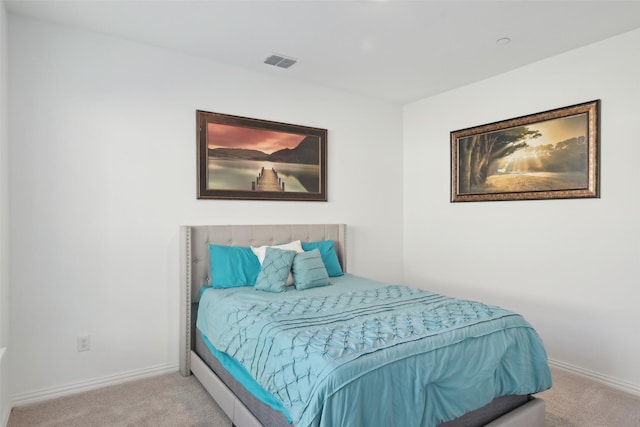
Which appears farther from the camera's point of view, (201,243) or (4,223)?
(201,243)

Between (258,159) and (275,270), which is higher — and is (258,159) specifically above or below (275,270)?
above

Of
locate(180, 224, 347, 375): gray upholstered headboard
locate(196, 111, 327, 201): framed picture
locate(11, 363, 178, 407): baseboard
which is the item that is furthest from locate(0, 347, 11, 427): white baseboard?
locate(196, 111, 327, 201): framed picture

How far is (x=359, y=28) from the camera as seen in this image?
2.80 meters

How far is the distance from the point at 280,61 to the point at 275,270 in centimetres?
183

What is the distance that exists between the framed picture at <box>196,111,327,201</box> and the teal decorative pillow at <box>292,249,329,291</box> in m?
0.81

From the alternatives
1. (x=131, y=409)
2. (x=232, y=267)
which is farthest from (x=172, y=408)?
(x=232, y=267)

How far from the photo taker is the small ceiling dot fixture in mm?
3303

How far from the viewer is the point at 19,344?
2.58m

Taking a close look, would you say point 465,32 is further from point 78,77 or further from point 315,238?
point 78,77

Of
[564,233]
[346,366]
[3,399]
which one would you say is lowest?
[3,399]

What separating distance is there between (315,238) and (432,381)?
90.7 inches

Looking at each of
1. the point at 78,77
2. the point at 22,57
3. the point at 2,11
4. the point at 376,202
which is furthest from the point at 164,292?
the point at 376,202

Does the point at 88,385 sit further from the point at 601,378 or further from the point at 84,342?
the point at 601,378

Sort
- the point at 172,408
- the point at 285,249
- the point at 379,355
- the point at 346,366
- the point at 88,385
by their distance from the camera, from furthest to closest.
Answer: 1. the point at 285,249
2. the point at 88,385
3. the point at 172,408
4. the point at 379,355
5. the point at 346,366
